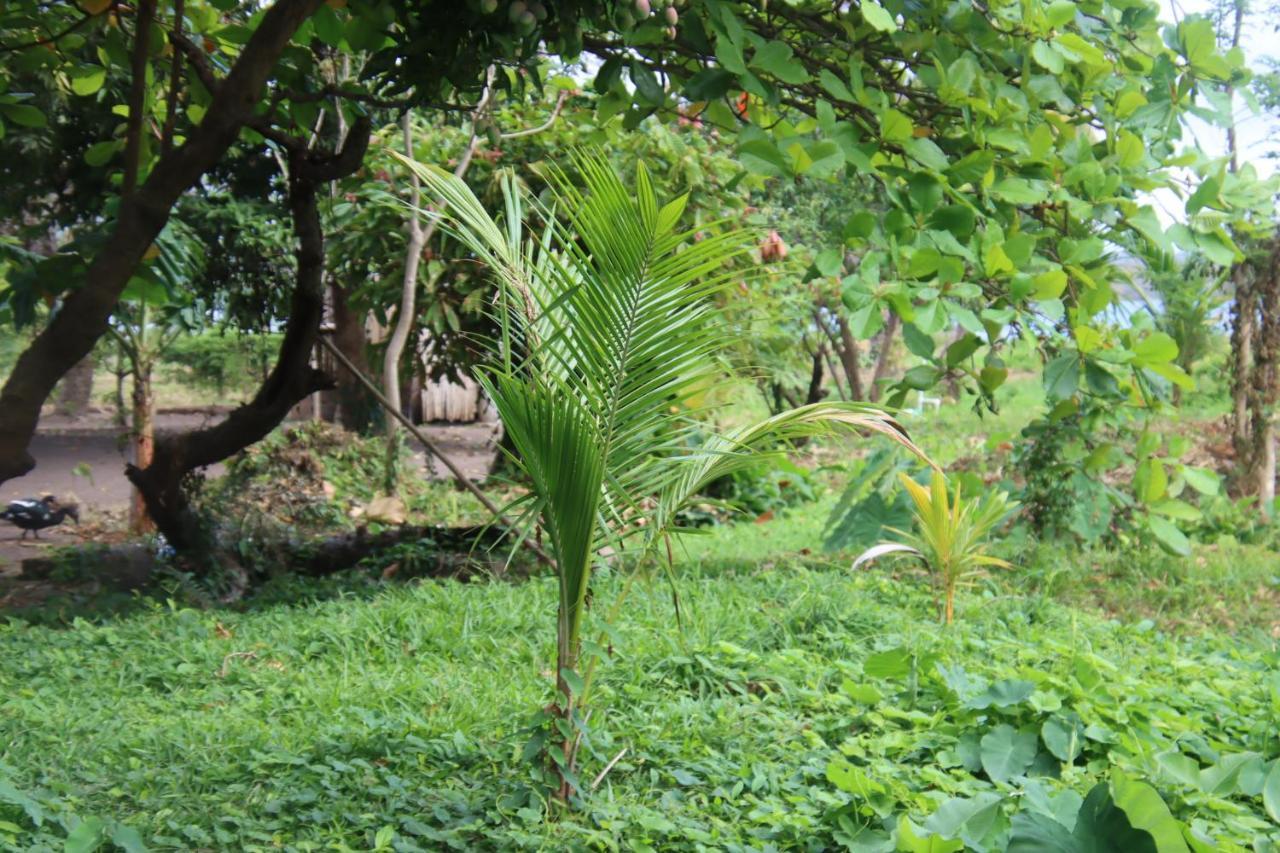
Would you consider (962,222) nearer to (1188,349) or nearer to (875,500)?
(875,500)

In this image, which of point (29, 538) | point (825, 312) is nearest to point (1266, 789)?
point (29, 538)

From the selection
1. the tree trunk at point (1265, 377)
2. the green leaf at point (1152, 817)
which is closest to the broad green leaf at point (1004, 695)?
the green leaf at point (1152, 817)

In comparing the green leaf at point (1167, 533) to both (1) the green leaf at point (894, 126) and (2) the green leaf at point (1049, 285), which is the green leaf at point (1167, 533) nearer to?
(2) the green leaf at point (1049, 285)

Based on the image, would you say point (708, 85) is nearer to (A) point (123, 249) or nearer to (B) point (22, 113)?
(A) point (123, 249)

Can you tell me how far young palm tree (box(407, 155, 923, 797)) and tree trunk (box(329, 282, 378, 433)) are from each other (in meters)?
6.83

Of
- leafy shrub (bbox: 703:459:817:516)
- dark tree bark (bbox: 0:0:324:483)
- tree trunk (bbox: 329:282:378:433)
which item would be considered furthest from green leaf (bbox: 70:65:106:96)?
leafy shrub (bbox: 703:459:817:516)

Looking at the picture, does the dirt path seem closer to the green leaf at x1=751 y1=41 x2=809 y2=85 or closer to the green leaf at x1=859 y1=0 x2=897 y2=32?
the green leaf at x1=751 y1=41 x2=809 y2=85

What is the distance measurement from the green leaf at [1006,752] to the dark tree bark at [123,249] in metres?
2.36

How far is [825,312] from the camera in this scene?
40.3 feet

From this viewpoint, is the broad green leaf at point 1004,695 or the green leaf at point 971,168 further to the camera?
the broad green leaf at point 1004,695

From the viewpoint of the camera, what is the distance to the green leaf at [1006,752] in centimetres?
270

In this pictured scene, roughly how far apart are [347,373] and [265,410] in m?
4.08

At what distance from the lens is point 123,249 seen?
2484 mm

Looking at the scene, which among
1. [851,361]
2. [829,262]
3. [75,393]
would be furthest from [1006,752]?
[75,393]
